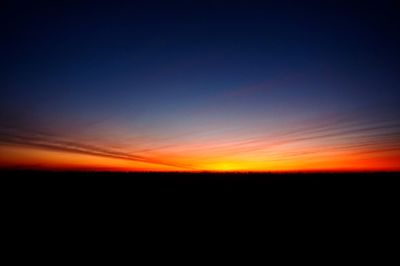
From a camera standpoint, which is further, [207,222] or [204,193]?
[204,193]

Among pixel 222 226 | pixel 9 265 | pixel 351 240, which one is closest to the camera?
pixel 9 265

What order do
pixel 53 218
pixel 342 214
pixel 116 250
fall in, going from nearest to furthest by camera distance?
pixel 116 250 < pixel 53 218 < pixel 342 214

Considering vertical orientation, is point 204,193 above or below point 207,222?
above

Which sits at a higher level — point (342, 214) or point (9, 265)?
point (342, 214)

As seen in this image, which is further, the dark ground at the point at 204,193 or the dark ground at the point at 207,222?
the dark ground at the point at 204,193

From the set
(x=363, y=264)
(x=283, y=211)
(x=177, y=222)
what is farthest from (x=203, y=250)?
(x=283, y=211)

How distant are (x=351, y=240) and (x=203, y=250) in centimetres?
508

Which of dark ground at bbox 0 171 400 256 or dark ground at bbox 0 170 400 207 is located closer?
dark ground at bbox 0 171 400 256

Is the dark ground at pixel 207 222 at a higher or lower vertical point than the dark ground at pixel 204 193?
lower

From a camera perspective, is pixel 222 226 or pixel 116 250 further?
pixel 222 226

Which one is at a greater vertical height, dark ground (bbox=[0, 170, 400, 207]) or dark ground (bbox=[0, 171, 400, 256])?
dark ground (bbox=[0, 170, 400, 207])

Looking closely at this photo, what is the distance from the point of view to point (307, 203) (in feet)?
53.2

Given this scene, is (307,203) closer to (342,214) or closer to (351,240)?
(342,214)

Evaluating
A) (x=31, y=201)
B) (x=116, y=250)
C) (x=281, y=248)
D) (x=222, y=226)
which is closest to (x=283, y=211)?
(x=222, y=226)
